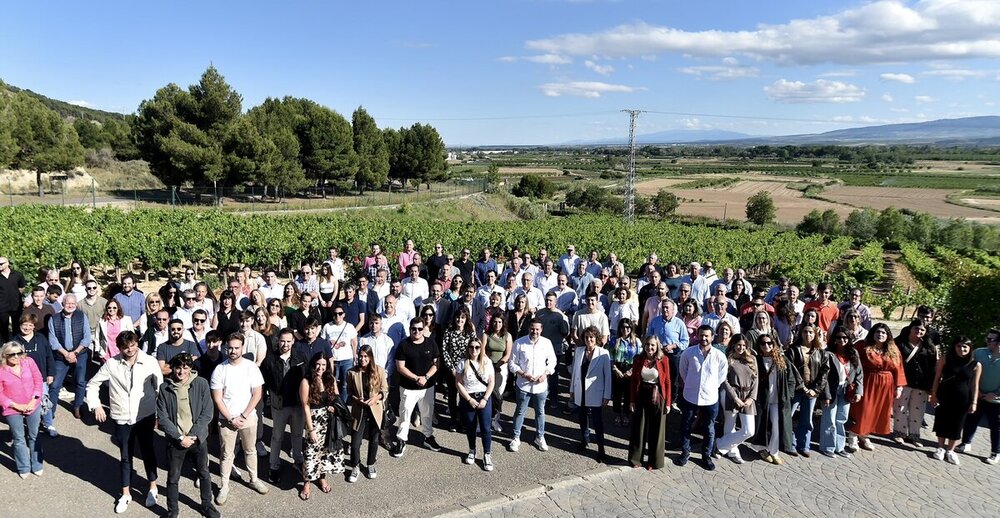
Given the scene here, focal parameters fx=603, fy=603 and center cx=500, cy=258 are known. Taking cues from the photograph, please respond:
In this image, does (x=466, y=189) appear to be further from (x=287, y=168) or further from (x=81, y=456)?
(x=81, y=456)

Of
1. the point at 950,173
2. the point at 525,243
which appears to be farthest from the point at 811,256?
the point at 950,173

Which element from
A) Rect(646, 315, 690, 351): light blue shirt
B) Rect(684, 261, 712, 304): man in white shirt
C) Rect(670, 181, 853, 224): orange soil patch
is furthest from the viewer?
Rect(670, 181, 853, 224): orange soil patch

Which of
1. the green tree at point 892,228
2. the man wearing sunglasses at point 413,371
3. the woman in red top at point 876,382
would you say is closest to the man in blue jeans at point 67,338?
the man wearing sunglasses at point 413,371

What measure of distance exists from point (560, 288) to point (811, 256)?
22232mm

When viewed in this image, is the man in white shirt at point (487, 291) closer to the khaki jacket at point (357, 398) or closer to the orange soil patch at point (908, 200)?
the khaki jacket at point (357, 398)

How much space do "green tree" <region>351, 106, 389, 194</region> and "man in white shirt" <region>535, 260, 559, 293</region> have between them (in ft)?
124

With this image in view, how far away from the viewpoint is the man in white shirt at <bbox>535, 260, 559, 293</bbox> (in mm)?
9594

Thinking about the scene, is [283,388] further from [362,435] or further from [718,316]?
[718,316]

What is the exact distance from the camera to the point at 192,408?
199 inches

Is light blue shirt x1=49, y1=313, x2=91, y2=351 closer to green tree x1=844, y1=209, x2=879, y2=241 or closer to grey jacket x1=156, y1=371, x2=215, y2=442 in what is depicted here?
grey jacket x1=156, y1=371, x2=215, y2=442

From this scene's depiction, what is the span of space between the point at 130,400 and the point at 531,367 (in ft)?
12.3

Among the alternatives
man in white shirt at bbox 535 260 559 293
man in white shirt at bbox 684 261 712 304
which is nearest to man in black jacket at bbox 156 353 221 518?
man in white shirt at bbox 535 260 559 293

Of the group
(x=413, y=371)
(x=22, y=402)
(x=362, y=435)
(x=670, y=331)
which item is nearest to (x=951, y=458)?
(x=670, y=331)

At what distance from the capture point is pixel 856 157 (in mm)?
173000
